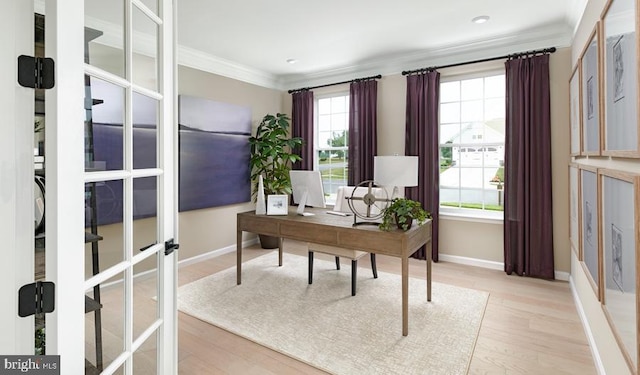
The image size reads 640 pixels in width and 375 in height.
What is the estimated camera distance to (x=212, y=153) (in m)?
4.35

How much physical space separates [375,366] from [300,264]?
2.15m

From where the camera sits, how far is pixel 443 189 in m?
4.28

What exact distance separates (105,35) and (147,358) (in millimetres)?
1396

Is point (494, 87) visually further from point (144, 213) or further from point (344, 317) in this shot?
point (144, 213)

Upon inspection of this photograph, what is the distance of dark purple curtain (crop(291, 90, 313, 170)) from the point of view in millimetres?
5207

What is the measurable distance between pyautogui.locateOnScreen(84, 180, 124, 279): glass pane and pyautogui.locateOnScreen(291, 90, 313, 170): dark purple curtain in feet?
13.2

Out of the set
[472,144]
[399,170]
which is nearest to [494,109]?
[472,144]

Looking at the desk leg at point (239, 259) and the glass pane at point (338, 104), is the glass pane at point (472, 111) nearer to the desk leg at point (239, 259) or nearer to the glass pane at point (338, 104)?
the glass pane at point (338, 104)

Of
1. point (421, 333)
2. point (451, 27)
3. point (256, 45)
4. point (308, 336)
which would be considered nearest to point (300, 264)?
point (308, 336)

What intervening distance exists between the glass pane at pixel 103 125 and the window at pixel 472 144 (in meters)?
3.81

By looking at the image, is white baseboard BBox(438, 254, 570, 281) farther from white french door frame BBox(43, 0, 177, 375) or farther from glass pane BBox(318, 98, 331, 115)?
white french door frame BBox(43, 0, 177, 375)

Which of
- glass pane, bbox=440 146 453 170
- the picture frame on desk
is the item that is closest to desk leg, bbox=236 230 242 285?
the picture frame on desk

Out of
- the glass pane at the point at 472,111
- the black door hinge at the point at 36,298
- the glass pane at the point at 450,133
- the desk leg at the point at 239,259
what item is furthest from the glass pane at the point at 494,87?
the black door hinge at the point at 36,298

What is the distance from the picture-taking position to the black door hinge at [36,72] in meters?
0.92
